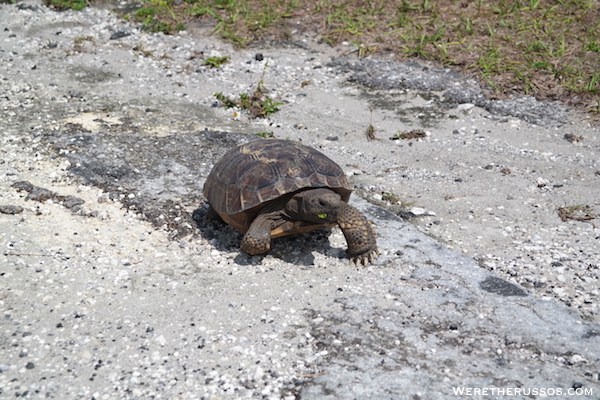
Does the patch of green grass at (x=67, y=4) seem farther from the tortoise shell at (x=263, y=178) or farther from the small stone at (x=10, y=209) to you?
the tortoise shell at (x=263, y=178)

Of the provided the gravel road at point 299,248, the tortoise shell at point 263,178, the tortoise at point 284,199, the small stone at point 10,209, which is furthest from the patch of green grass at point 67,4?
the tortoise at point 284,199

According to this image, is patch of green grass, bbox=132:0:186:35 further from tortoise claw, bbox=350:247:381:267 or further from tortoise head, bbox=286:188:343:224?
tortoise claw, bbox=350:247:381:267

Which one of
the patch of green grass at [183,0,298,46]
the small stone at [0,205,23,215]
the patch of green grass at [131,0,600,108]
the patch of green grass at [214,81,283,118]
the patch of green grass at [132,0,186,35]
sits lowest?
the small stone at [0,205,23,215]

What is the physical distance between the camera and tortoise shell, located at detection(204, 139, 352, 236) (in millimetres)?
4039

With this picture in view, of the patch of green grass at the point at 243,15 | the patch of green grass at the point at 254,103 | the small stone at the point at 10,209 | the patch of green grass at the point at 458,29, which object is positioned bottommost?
the small stone at the point at 10,209

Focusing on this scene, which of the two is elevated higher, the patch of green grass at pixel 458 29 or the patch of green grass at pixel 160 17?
the patch of green grass at pixel 458 29

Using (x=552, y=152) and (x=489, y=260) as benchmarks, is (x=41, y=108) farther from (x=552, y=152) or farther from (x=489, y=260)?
(x=552, y=152)

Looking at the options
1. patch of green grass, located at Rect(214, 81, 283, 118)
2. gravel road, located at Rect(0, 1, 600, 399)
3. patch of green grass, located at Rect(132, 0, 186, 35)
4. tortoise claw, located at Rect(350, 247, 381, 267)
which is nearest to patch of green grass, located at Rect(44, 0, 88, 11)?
patch of green grass, located at Rect(132, 0, 186, 35)

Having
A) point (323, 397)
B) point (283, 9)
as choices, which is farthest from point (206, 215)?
point (283, 9)

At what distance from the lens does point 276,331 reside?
11.1 feet

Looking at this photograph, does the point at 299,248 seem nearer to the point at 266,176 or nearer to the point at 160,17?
the point at 266,176

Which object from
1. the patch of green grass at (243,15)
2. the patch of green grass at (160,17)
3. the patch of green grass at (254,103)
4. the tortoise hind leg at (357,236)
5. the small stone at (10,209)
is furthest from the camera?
the patch of green grass at (160,17)

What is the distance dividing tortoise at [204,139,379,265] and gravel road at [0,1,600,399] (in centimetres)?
23

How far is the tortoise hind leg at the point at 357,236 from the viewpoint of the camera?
4.03m
